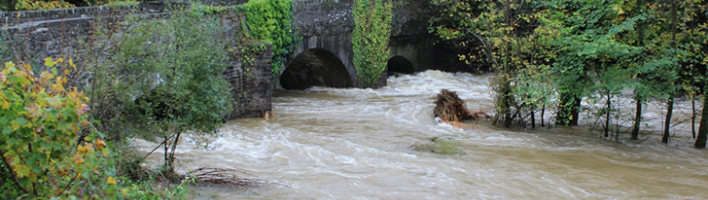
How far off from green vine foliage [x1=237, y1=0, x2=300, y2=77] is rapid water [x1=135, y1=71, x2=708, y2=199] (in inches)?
57.7

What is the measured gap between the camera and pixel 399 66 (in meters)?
23.4

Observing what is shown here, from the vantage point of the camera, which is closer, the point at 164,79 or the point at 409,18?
the point at 164,79

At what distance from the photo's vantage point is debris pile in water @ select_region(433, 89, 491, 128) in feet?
46.0

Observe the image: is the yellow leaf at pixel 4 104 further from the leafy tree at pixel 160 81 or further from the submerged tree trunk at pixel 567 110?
the submerged tree trunk at pixel 567 110

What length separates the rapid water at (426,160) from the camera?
8.23m

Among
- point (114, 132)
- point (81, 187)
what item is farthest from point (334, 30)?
point (81, 187)

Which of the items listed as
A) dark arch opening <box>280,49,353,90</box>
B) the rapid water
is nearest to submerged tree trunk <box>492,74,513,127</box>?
the rapid water

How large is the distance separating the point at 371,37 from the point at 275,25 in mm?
4914

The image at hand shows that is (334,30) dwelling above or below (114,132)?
above

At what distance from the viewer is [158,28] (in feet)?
26.1

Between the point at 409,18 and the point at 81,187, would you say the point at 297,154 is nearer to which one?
the point at 81,187

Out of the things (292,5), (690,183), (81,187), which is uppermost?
(292,5)

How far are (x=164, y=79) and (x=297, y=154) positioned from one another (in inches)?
127

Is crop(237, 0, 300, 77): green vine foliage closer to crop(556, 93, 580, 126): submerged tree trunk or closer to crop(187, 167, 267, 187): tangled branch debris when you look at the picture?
crop(187, 167, 267, 187): tangled branch debris
